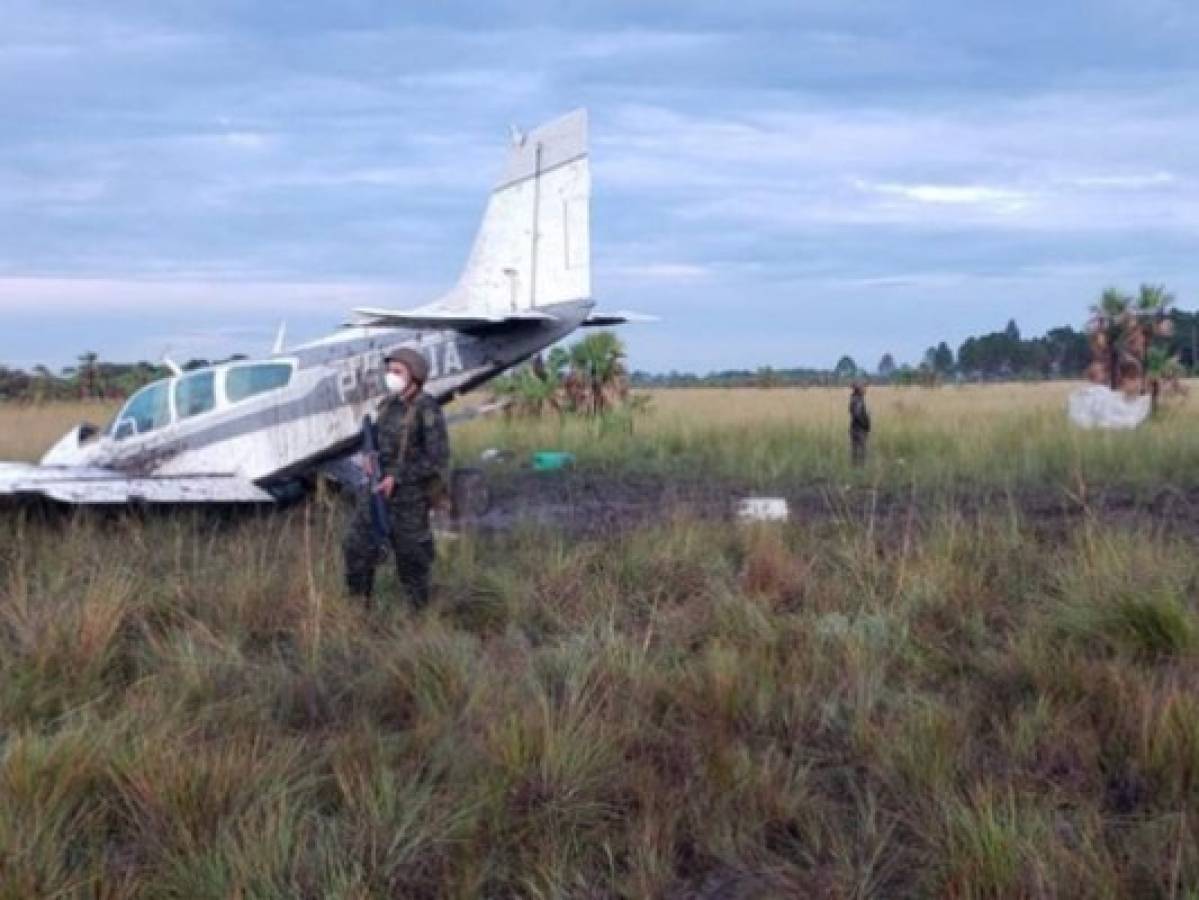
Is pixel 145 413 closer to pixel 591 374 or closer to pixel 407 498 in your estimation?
pixel 407 498

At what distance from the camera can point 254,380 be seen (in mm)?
13430

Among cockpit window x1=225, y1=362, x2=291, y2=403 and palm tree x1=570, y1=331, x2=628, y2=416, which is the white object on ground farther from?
palm tree x1=570, y1=331, x2=628, y2=416

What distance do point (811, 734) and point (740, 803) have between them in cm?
81

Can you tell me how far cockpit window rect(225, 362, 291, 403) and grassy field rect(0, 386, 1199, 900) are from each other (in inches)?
145

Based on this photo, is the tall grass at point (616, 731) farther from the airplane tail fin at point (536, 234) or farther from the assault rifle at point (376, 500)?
the airplane tail fin at point (536, 234)

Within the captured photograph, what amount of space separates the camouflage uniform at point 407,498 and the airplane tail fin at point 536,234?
5430mm

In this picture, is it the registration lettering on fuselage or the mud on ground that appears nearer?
the mud on ground

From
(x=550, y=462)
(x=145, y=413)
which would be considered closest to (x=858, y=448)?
(x=550, y=462)

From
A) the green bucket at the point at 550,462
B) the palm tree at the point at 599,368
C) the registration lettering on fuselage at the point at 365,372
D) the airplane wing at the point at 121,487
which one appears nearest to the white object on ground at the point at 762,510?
the registration lettering on fuselage at the point at 365,372

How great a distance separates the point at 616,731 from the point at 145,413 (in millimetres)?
9150

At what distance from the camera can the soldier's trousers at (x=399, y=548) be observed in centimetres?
828

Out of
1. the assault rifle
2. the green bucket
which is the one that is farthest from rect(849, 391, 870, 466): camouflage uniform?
the assault rifle

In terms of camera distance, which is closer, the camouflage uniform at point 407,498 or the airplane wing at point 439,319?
the camouflage uniform at point 407,498

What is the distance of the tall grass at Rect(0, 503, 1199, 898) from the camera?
4484 millimetres
